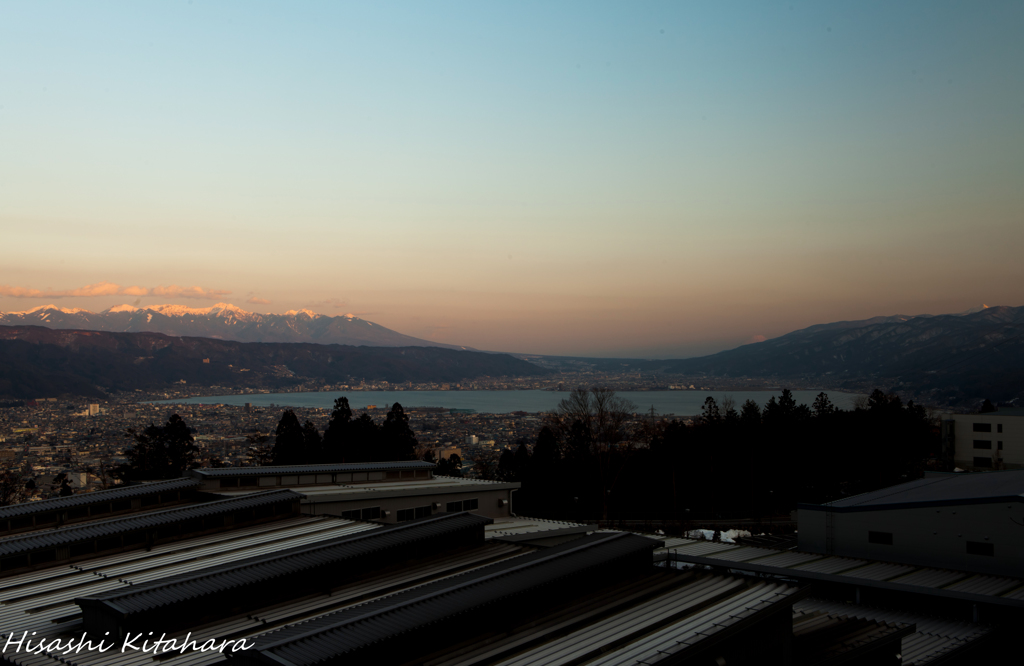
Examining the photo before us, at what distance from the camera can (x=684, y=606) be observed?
314 inches

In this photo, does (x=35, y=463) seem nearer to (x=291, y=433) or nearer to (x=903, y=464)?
(x=291, y=433)

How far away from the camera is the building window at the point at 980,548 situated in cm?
1326

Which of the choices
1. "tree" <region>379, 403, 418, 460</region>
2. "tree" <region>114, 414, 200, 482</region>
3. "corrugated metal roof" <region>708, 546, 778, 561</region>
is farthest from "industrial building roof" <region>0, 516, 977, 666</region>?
"tree" <region>379, 403, 418, 460</region>

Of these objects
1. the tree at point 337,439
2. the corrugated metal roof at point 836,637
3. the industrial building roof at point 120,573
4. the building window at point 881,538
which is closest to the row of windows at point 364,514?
the industrial building roof at point 120,573

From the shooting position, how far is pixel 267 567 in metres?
8.98

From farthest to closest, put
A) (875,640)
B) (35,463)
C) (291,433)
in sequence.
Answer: (35,463)
(291,433)
(875,640)

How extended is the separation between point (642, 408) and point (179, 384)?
126 meters

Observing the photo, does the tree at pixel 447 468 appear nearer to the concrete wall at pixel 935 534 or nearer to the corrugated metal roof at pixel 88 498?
the corrugated metal roof at pixel 88 498

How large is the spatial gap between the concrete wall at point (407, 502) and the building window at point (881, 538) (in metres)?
9.83

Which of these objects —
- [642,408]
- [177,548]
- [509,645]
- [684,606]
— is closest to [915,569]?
[684,606]

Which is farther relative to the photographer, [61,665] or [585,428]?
[585,428]

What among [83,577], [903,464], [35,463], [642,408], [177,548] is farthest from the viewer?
[642,408]

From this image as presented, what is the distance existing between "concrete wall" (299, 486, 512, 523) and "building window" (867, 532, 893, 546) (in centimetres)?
983

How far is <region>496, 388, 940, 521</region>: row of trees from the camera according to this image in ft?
112
